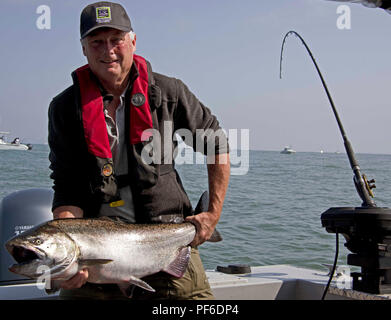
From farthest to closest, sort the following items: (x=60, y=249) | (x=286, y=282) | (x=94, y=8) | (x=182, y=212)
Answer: (x=286, y=282) → (x=182, y=212) → (x=94, y=8) → (x=60, y=249)

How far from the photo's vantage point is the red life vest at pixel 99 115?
308 centimetres

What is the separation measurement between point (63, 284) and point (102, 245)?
326 mm

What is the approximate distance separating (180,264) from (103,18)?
1440mm

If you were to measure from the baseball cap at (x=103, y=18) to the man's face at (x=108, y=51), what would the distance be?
52 mm

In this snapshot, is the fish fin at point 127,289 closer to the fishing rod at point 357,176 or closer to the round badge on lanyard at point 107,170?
the round badge on lanyard at point 107,170

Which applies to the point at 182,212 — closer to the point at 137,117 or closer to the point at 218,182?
the point at 218,182

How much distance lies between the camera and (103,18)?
2996mm

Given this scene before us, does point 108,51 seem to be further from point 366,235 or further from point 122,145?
point 366,235

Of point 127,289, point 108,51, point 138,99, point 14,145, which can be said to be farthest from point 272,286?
point 14,145

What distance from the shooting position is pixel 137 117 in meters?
3.14

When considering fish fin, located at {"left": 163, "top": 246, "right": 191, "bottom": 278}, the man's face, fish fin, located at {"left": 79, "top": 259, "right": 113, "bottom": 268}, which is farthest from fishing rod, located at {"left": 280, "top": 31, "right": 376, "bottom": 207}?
fish fin, located at {"left": 79, "top": 259, "right": 113, "bottom": 268}

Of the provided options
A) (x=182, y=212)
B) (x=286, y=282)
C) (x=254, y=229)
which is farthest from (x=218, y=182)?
(x=254, y=229)

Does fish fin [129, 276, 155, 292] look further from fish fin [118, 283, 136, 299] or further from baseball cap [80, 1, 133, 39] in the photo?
baseball cap [80, 1, 133, 39]

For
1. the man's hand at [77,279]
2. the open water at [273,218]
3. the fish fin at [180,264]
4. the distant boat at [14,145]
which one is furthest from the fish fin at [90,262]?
the distant boat at [14,145]
